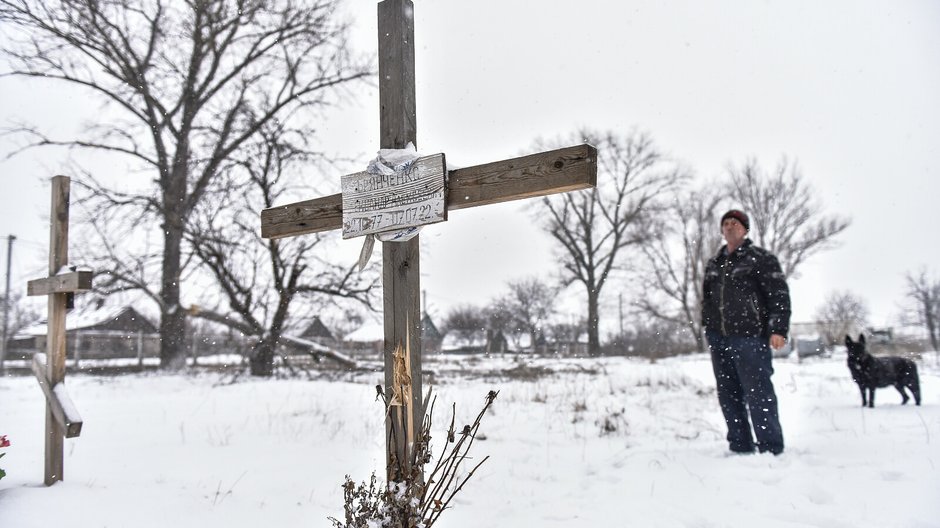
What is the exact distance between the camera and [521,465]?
4.20m

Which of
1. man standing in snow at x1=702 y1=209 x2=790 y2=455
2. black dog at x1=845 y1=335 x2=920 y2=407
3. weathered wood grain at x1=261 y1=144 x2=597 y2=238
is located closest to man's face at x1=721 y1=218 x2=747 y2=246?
man standing in snow at x1=702 y1=209 x2=790 y2=455

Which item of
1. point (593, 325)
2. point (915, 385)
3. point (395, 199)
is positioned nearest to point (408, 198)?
point (395, 199)

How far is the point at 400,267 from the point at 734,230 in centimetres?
291

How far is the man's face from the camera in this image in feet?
13.6

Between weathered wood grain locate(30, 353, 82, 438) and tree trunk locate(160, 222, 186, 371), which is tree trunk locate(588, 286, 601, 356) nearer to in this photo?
tree trunk locate(160, 222, 186, 371)

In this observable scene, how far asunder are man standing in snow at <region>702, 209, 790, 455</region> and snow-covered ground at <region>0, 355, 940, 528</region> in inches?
9.5

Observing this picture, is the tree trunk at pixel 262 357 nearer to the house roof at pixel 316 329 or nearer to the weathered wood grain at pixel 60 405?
the house roof at pixel 316 329

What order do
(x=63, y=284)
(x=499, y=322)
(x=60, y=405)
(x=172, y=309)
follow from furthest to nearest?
(x=499, y=322) < (x=172, y=309) < (x=63, y=284) < (x=60, y=405)

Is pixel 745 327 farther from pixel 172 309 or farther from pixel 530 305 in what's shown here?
pixel 530 305

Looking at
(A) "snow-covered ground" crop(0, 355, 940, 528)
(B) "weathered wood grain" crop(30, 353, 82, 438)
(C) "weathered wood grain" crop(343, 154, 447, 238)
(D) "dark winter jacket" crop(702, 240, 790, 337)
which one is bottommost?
(A) "snow-covered ground" crop(0, 355, 940, 528)

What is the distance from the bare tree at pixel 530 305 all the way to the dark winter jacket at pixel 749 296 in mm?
26237

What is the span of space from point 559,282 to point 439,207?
2620 cm

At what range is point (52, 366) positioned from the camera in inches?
140

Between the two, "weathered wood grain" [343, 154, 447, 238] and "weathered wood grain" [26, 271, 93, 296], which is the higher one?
"weathered wood grain" [343, 154, 447, 238]
